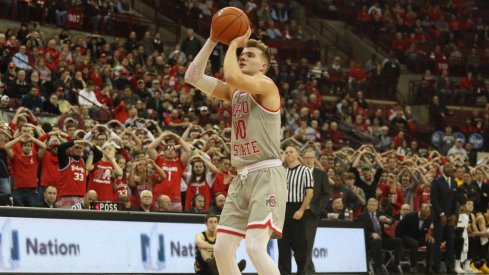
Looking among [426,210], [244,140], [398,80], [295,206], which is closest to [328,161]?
[426,210]

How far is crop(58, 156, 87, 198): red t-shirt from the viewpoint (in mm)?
14281

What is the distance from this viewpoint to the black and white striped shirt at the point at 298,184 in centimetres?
1338

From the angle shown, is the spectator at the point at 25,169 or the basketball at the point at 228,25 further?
the spectator at the point at 25,169

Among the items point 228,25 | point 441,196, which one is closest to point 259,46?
point 228,25

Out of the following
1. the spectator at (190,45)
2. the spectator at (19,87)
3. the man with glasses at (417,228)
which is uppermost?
the spectator at (190,45)

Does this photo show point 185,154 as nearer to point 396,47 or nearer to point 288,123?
point 288,123

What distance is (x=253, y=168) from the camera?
7.71 m

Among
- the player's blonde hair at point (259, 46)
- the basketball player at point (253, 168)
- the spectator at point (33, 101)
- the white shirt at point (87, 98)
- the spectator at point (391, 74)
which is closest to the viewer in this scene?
the basketball player at point (253, 168)

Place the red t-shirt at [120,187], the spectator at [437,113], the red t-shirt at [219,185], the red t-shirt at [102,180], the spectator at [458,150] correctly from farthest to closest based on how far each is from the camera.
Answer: the spectator at [437,113], the spectator at [458,150], the red t-shirt at [219,185], the red t-shirt at [120,187], the red t-shirt at [102,180]

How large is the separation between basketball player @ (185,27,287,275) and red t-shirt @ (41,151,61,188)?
7.06 metres

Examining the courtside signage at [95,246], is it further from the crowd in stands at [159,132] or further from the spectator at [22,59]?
the spectator at [22,59]

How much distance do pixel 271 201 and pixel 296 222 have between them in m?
5.85

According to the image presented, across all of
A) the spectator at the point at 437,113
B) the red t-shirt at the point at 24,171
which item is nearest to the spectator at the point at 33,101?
the red t-shirt at the point at 24,171

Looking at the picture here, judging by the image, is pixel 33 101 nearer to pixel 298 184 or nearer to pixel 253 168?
pixel 298 184
